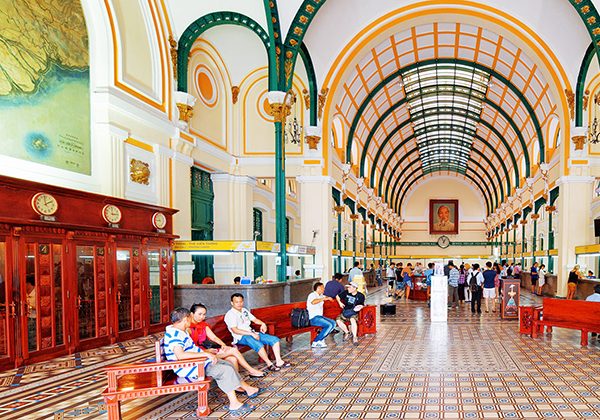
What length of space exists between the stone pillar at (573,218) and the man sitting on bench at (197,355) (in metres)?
14.8

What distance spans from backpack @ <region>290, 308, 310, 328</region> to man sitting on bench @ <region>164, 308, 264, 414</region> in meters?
3.36

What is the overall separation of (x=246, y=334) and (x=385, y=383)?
182 centimetres

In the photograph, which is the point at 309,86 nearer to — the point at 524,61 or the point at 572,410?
the point at 524,61

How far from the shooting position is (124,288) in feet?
31.2

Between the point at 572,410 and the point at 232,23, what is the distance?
1125 centimetres

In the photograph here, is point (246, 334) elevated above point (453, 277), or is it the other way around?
point (246, 334)

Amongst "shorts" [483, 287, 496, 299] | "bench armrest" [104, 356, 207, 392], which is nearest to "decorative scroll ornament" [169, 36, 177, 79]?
"bench armrest" [104, 356, 207, 392]

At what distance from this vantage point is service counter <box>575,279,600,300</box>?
1504 cm

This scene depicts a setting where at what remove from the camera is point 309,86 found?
1683cm

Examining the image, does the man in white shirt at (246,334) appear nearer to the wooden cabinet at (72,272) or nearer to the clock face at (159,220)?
the wooden cabinet at (72,272)

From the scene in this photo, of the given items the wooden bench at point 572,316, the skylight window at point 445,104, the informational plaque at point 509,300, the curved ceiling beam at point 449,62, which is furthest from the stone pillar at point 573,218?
the wooden bench at point 572,316

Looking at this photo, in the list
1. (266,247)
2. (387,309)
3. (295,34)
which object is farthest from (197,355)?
(295,34)

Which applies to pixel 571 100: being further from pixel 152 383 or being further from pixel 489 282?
pixel 152 383

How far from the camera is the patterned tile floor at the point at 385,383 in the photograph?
533cm
